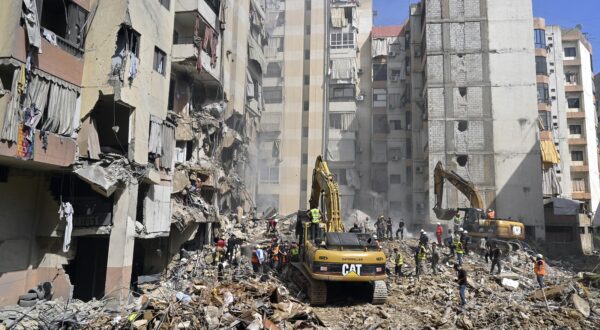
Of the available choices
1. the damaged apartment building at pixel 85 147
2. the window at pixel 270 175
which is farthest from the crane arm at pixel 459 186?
the window at pixel 270 175

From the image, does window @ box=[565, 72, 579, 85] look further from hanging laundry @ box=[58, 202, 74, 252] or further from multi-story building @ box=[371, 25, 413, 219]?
hanging laundry @ box=[58, 202, 74, 252]

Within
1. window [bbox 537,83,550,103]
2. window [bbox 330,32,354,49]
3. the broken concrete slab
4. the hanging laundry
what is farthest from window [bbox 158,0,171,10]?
window [bbox 537,83,550,103]

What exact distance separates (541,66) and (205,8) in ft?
122

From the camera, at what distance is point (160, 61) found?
19094mm

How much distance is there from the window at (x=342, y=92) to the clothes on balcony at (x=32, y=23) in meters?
34.6

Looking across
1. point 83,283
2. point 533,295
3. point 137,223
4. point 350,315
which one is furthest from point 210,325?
point 533,295

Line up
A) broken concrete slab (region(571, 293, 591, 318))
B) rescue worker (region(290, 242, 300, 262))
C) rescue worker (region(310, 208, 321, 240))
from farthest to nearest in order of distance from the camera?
rescue worker (region(290, 242, 300, 262))
rescue worker (region(310, 208, 321, 240))
broken concrete slab (region(571, 293, 591, 318))

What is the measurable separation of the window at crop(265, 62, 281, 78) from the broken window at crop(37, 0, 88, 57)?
31.4 meters

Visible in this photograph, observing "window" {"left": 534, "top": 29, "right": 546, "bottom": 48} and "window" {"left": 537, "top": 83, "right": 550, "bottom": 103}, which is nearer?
"window" {"left": 537, "top": 83, "right": 550, "bottom": 103}

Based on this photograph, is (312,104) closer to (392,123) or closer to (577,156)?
(392,123)

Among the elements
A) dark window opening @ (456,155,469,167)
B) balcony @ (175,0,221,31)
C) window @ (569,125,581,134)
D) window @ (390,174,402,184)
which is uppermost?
balcony @ (175,0,221,31)

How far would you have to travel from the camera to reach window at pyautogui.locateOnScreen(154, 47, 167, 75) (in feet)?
61.3

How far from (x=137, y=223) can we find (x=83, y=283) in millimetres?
3632

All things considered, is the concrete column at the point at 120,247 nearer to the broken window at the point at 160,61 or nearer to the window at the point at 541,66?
the broken window at the point at 160,61
